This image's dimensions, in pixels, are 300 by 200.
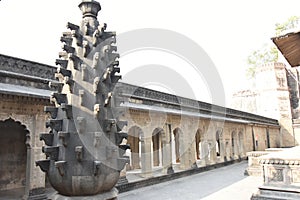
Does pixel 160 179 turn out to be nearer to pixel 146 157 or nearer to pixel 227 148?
pixel 146 157

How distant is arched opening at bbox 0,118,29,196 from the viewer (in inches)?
384

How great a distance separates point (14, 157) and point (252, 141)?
20.0 meters

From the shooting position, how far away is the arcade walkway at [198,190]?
8.82 meters

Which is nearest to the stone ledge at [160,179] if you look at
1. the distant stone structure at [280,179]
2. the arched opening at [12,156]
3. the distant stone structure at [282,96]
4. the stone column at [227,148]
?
the stone column at [227,148]

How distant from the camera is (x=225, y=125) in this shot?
19.0m

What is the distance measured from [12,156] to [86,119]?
9034mm

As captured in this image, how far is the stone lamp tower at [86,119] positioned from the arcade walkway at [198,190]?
652 cm

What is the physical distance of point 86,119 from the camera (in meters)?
2.72

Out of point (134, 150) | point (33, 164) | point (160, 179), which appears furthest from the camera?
point (134, 150)

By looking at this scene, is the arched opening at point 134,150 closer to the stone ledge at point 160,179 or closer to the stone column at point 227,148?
the stone ledge at point 160,179

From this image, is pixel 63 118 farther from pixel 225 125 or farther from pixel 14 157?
pixel 225 125

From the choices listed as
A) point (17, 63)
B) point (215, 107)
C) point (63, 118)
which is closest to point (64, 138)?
point (63, 118)

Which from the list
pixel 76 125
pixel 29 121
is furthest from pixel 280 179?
pixel 29 121

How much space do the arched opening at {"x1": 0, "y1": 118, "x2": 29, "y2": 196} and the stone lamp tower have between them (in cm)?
796
